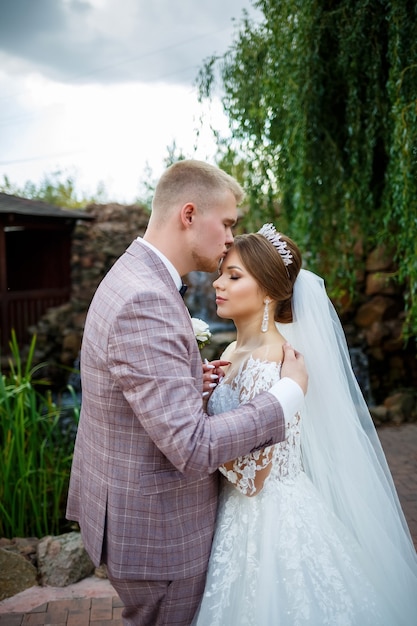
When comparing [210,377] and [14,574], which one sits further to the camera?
[14,574]

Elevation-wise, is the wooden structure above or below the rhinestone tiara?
below

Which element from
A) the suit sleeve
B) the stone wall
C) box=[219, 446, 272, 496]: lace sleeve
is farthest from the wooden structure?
the suit sleeve

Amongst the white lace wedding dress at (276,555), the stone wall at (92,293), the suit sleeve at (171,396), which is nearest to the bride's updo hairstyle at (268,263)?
the white lace wedding dress at (276,555)

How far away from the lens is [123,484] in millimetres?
1618

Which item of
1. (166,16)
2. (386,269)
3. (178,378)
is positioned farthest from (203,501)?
(386,269)

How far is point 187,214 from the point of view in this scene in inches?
67.2

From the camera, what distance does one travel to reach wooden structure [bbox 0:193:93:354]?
11180 millimetres

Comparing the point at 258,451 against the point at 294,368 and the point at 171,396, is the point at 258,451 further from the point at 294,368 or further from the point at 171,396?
the point at 171,396

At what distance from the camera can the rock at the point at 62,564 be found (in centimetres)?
325

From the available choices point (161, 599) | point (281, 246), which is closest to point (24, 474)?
point (161, 599)

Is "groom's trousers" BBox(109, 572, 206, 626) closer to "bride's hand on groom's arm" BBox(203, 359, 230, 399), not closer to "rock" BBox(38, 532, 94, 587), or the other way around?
"bride's hand on groom's arm" BBox(203, 359, 230, 399)

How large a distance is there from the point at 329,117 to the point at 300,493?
4.04 metres

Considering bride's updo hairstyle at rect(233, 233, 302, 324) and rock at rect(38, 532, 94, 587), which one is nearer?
bride's updo hairstyle at rect(233, 233, 302, 324)

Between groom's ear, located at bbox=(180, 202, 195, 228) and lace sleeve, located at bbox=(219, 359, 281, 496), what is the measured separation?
1.65ft
